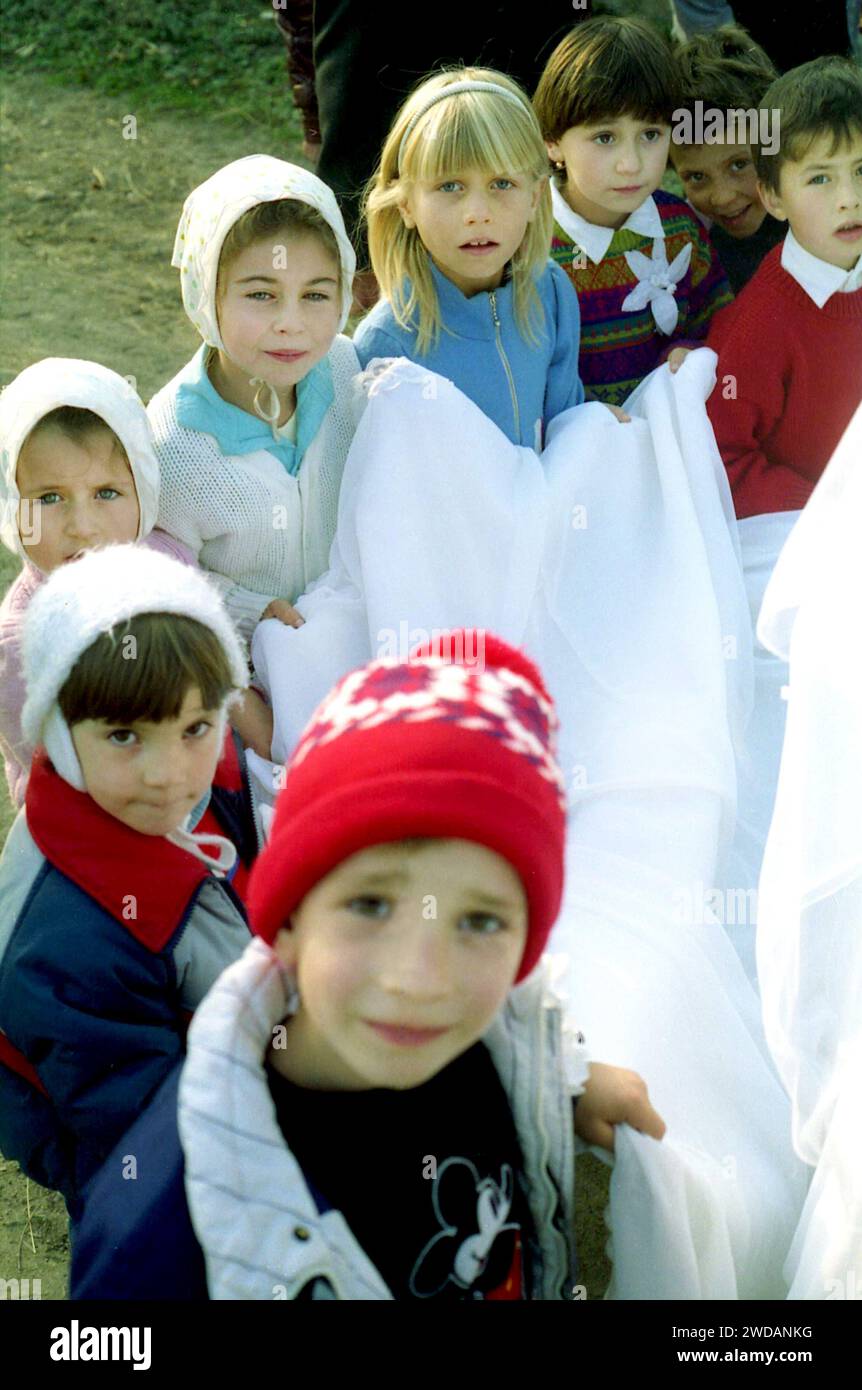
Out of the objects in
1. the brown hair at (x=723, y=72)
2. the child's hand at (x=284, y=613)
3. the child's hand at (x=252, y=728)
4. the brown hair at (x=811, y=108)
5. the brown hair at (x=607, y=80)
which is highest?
the brown hair at (x=723, y=72)

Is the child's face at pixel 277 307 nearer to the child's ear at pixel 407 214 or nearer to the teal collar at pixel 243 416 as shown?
the teal collar at pixel 243 416

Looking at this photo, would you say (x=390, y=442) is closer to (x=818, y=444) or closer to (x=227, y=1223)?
(x=818, y=444)

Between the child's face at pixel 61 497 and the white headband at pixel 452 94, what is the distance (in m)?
0.73

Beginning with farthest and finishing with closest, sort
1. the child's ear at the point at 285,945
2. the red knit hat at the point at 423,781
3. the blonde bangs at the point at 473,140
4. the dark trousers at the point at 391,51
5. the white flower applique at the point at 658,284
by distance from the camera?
1. the dark trousers at the point at 391,51
2. the white flower applique at the point at 658,284
3. the blonde bangs at the point at 473,140
4. the child's ear at the point at 285,945
5. the red knit hat at the point at 423,781

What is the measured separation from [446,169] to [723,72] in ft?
2.77

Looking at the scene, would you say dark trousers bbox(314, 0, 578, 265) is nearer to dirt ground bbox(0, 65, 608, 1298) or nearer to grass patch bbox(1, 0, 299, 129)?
dirt ground bbox(0, 65, 608, 1298)

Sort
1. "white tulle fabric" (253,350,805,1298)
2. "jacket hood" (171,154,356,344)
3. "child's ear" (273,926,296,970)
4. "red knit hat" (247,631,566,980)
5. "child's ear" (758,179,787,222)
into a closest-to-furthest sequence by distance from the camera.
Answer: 1. "red knit hat" (247,631,566,980)
2. "child's ear" (273,926,296,970)
3. "white tulle fabric" (253,350,805,1298)
4. "jacket hood" (171,154,356,344)
5. "child's ear" (758,179,787,222)

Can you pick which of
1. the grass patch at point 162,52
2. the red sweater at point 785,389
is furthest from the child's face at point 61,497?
the grass patch at point 162,52

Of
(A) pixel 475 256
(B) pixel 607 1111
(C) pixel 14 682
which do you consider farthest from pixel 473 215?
(B) pixel 607 1111

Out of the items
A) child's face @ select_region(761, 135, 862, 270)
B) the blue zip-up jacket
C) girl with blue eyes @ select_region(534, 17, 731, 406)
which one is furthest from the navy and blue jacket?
child's face @ select_region(761, 135, 862, 270)

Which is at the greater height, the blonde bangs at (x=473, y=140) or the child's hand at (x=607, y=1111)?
the blonde bangs at (x=473, y=140)

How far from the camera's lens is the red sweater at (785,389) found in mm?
2490

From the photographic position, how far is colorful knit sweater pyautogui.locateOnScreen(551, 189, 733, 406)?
2.68 metres

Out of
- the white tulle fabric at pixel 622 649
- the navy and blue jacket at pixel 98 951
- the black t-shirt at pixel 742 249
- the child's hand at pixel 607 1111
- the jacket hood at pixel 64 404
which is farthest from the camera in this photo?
the black t-shirt at pixel 742 249
